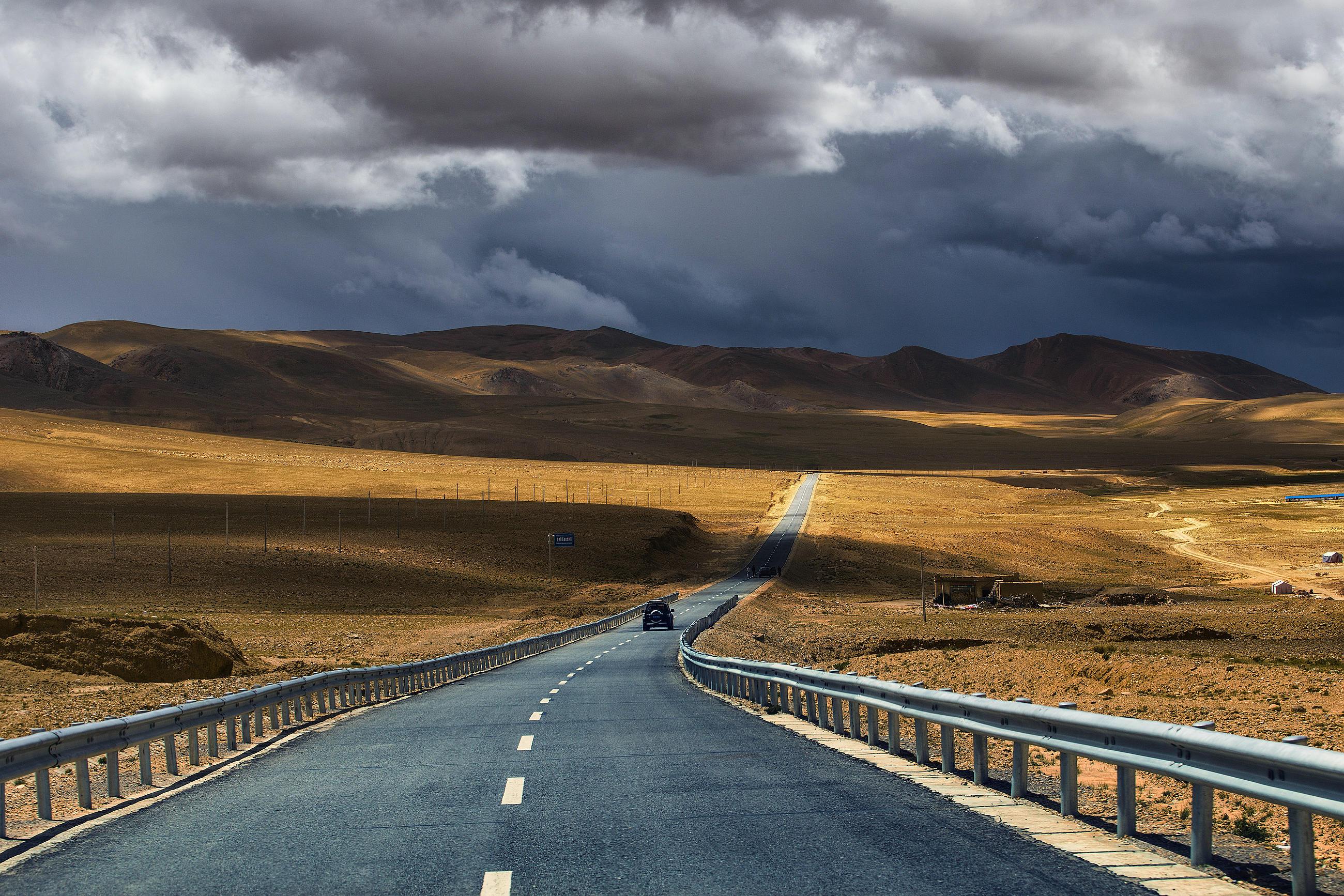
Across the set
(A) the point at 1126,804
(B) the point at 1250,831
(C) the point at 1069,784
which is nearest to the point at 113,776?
(C) the point at 1069,784

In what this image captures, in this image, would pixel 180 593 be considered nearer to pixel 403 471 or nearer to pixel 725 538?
pixel 725 538

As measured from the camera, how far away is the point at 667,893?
7.54 m

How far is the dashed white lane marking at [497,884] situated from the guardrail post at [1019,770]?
15.7ft

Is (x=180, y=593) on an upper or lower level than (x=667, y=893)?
lower

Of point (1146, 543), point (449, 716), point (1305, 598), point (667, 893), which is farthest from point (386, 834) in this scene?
point (1146, 543)

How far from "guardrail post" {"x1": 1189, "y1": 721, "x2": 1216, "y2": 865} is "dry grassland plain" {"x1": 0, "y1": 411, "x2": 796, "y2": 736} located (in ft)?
53.0

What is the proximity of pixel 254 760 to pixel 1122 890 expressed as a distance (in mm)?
11025

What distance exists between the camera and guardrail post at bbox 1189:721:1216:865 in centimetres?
809

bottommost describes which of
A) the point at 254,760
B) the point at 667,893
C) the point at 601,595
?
the point at 601,595

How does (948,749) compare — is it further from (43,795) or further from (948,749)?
(43,795)

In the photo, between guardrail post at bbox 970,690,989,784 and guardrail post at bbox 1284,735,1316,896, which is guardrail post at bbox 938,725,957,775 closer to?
guardrail post at bbox 970,690,989,784

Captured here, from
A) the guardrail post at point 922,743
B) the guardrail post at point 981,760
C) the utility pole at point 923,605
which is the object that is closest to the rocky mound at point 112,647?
the guardrail post at point 922,743

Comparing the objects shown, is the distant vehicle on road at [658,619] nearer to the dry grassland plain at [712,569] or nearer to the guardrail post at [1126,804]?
the dry grassland plain at [712,569]

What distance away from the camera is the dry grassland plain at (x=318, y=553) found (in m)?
49.6
